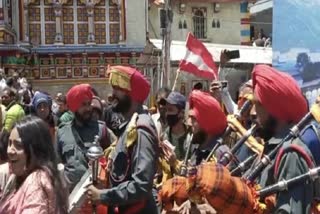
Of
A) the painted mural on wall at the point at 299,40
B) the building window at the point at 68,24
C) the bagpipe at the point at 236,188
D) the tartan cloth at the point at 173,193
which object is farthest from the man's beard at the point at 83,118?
the building window at the point at 68,24

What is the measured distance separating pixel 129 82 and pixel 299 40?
6.56m

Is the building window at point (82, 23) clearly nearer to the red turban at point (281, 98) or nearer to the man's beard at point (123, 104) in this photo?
the man's beard at point (123, 104)

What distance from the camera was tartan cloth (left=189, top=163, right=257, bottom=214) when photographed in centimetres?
303

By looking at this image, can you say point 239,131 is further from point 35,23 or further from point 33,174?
point 35,23

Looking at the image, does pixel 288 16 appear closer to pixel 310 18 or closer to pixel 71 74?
pixel 310 18

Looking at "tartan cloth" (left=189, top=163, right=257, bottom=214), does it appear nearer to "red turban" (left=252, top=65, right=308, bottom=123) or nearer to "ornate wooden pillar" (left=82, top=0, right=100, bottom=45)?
"red turban" (left=252, top=65, right=308, bottom=123)

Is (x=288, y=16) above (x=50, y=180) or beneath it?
above

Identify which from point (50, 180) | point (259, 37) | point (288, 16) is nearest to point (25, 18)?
point (259, 37)

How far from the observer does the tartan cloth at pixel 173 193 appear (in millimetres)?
4138

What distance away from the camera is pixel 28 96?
12.7 metres

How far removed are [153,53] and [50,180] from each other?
17824 mm

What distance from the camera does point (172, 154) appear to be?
15.4 ft

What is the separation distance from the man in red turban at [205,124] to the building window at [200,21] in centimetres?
2350

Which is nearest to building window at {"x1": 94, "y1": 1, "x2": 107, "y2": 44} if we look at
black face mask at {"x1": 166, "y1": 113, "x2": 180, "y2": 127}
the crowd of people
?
the crowd of people
